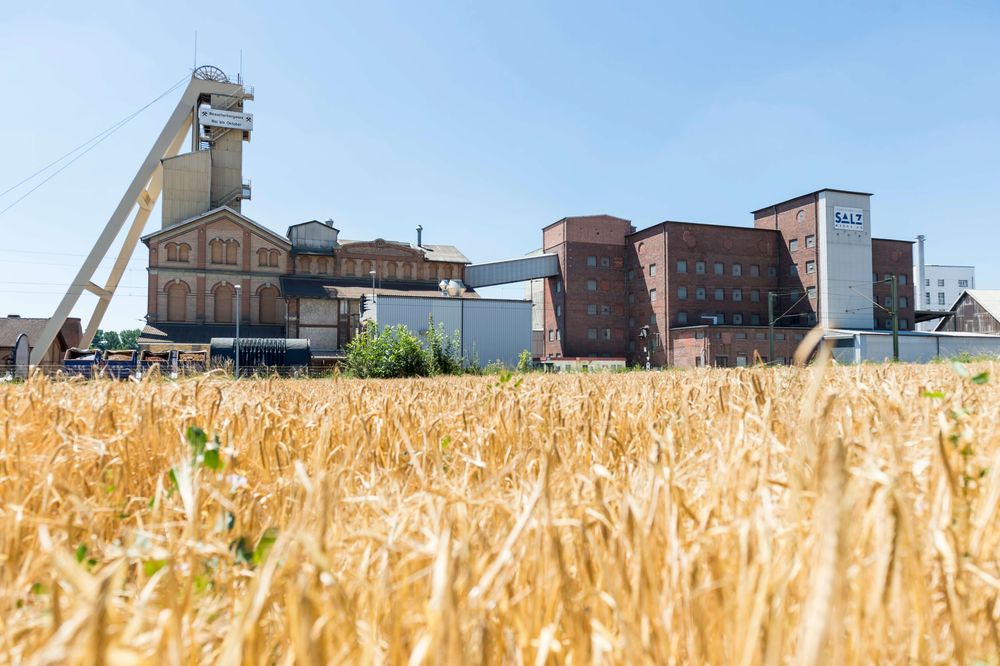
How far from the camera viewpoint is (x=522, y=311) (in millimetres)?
44875

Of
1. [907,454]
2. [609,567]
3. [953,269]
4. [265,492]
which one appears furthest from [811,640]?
[953,269]

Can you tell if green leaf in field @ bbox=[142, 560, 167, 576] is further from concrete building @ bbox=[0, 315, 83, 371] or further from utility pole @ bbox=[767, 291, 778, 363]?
concrete building @ bbox=[0, 315, 83, 371]

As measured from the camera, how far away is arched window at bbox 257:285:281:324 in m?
51.4

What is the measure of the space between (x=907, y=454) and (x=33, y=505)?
2287mm

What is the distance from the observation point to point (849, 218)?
2110 inches

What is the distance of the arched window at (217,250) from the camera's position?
5031cm

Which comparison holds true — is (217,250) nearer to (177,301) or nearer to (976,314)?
(177,301)

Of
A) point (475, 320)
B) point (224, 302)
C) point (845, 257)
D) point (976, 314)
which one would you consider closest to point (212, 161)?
point (224, 302)

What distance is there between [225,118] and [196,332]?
19581mm

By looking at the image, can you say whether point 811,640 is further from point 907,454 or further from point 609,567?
point 907,454

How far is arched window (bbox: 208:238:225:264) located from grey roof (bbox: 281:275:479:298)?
5.16 metres

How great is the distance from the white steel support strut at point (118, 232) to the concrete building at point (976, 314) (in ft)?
248

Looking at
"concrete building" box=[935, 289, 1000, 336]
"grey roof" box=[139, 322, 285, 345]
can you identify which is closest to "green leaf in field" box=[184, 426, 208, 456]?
"grey roof" box=[139, 322, 285, 345]

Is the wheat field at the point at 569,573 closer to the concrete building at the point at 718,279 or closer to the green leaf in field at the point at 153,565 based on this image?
the green leaf in field at the point at 153,565
